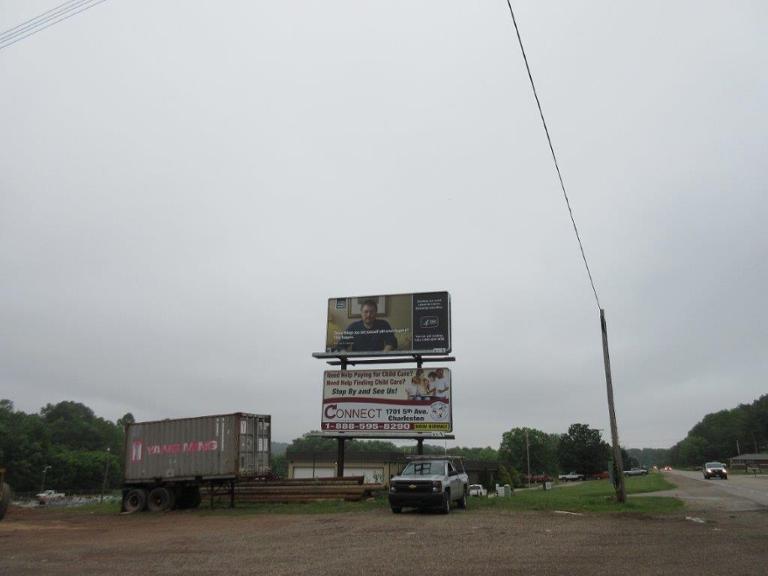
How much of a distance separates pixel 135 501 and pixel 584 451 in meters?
104

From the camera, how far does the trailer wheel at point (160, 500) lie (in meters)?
24.0

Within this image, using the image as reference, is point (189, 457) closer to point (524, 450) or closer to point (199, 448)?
point (199, 448)

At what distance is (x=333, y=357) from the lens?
28688mm

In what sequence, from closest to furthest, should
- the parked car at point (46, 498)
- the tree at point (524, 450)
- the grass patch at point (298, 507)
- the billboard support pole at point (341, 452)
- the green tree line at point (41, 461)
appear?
the grass patch at point (298, 507) < the billboard support pole at point (341, 452) < the parked car at point (46, 498) < the green tree line at point (41, 461) < the tree at point (524, 450)

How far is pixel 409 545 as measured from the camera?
40.0ft

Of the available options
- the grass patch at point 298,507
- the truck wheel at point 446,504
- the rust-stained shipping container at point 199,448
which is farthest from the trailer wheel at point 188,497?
the truck wheel at point 446,504

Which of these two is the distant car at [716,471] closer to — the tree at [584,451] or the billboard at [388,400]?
the billboard at [388,400]

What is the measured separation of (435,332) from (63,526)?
15.9m

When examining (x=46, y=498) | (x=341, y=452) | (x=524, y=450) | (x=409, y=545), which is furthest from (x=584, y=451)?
(x=409, y=545)

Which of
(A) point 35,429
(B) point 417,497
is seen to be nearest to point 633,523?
(B) point 417,497

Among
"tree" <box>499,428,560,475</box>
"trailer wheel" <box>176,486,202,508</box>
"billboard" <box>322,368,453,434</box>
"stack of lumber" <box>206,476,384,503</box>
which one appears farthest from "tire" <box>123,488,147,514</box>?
"tree" <box>499,428,560,475</box>

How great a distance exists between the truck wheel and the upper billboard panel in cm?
896

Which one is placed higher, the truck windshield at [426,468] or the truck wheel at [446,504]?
the truck windshield at [426,468]

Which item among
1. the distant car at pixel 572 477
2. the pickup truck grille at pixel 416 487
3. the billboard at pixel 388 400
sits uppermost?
the billboard at pixel 388 400
